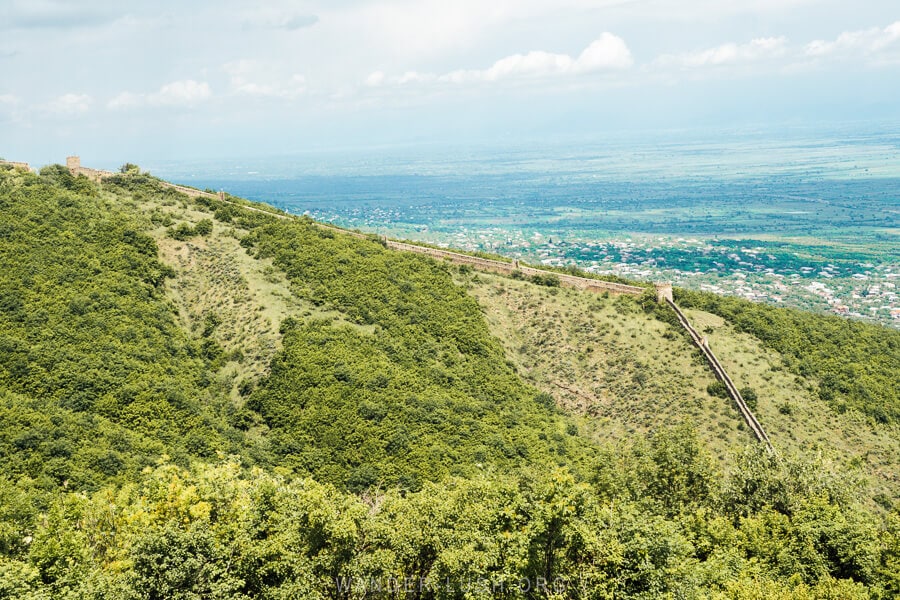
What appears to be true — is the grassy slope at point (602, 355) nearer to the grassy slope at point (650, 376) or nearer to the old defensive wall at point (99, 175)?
the grassy slope at point (650, 376)

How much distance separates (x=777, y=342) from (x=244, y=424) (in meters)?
36.3

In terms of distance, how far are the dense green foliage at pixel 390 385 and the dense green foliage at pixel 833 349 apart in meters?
17.5

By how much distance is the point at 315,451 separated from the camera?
35.9m

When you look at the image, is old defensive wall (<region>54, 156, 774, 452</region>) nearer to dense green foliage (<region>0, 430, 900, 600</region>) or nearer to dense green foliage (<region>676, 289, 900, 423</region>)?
dense green foliage (<region>676, 289, 900, 423</region>)

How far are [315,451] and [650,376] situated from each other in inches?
879

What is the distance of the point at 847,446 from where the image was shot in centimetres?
4012

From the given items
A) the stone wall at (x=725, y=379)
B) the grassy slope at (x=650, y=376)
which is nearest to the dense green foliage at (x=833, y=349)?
the grassy slope at (x=650, y=376)

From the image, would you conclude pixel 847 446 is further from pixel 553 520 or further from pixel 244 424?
pixel 244 424

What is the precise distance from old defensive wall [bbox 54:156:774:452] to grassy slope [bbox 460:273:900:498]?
2.17ft

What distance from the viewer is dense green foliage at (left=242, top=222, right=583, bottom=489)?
118ft

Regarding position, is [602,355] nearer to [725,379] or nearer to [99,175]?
[725,379]

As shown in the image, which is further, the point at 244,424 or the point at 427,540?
the point at 244,424

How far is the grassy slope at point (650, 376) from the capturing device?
40406 millimetres

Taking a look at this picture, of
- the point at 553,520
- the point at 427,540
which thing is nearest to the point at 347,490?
the point at 427,540
